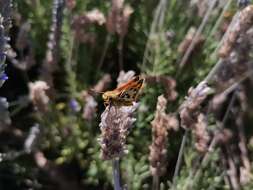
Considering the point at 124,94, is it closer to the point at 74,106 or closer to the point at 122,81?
the point at 122,81

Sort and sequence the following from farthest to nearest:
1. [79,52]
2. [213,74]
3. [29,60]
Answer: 1. [79,52]
2. [29,60]
3. [213,74]

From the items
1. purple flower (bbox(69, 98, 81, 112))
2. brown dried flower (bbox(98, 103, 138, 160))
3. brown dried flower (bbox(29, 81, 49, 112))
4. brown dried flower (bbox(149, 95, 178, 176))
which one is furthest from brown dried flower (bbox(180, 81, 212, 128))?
purple flower (bbox(69, 98, 81, 112))

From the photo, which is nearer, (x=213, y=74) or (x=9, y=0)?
(x=9, y=0)

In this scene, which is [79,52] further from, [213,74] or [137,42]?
[213,74]

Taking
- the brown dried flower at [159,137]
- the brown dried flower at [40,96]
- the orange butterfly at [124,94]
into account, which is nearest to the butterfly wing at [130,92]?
the orange butterfly at [124,94]

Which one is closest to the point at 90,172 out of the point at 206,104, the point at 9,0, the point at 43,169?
the point at 43,169

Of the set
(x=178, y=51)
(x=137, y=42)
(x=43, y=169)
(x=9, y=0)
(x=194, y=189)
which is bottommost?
(x=194, y=189)
